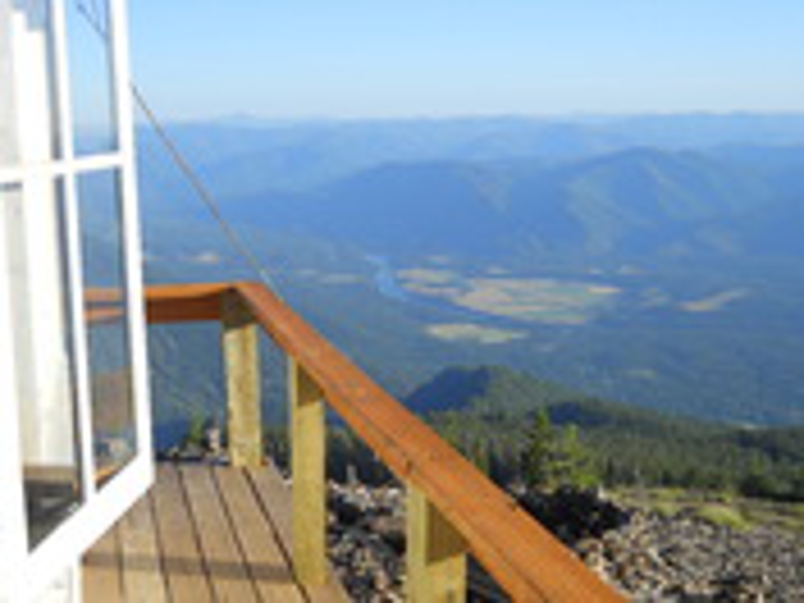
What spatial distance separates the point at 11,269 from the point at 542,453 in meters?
23.5

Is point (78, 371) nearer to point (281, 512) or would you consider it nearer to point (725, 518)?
point (281, 512)

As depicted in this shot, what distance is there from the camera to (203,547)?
128 inches

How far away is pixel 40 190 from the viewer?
2045 mm

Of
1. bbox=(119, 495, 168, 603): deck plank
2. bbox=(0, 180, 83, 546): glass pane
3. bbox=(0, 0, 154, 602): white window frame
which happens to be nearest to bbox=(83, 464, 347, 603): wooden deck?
bbox=(119, 495, 168, 603): deck plank

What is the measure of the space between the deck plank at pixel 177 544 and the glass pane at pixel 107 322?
1.92ft

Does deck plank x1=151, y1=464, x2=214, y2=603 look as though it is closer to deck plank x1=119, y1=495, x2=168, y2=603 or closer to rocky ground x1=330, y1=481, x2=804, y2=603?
deck plank x1=119, y1=495, x2=168, y2=603

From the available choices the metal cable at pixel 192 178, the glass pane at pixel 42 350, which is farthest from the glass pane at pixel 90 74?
the metal cable at pixel 192 178

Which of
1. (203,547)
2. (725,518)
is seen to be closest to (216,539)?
(203,547)

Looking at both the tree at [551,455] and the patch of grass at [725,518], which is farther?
the tree at [551,455]

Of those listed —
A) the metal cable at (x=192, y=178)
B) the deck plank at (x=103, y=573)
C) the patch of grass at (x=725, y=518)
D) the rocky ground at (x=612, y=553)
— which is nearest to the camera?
the deck plank at (x=103, y=573)

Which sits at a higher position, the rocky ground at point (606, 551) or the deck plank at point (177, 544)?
the deck plank at point (177, 544)

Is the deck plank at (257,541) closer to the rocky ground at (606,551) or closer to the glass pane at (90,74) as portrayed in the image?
the rocky ground at (606,551)

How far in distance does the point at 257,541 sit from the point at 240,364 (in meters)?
0.83

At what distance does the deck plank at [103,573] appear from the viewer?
115 inches
